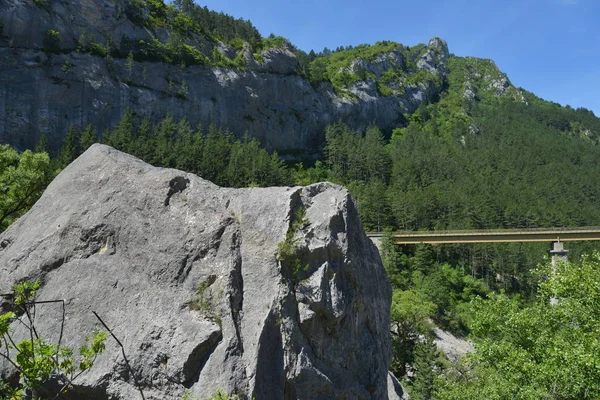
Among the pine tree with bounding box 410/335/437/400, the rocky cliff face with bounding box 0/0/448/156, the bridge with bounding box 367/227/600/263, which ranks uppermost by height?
the rocky cliff face with bounding box 0/0/448/156

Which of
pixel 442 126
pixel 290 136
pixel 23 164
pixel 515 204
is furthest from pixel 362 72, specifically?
pixel 23 164

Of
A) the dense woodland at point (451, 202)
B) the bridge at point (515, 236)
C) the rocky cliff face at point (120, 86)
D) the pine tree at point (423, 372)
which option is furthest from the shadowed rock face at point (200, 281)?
the rocky cliff face at point (120, 86)

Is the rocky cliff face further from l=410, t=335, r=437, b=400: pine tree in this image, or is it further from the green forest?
l=410, t=335, r=437, b=400: pine tree

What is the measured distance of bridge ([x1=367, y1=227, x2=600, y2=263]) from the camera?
161ft

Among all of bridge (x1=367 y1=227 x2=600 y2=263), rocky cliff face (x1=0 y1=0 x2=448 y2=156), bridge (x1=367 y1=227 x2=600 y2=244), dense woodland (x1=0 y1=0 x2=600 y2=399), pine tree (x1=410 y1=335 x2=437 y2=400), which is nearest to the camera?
dense woodland (x1=0 y1=0 x2=600 y2=399)

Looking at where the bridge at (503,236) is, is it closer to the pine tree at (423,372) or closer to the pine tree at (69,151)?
the pine tree at (423,372)

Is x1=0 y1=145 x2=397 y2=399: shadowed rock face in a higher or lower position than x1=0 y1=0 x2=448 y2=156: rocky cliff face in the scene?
lower

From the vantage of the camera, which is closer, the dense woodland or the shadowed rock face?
the shadowed rock face

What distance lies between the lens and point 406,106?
534 feet

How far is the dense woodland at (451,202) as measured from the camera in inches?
479

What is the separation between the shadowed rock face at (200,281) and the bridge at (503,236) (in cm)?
4778

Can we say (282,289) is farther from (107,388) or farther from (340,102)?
(340,102)

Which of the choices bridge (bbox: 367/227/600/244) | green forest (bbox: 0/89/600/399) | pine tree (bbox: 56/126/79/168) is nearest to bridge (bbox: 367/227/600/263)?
bridge (bbox: 367/227/600/244)

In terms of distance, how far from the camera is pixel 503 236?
51.9 metres
